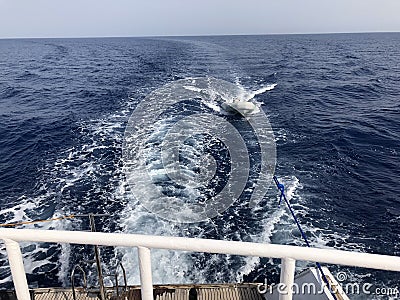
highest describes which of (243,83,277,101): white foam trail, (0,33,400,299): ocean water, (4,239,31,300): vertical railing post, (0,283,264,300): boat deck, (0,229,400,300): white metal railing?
(0,229,400,300): white metal railing

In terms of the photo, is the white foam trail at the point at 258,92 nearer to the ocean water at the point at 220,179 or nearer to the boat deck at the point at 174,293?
the ocean water at the point at 220,179

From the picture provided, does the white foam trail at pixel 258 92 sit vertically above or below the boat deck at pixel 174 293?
above

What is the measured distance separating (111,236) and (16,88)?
39.0 meters

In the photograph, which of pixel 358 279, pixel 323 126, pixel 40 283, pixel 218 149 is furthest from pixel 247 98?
pixel 40 283

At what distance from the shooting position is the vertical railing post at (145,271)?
1988 mm

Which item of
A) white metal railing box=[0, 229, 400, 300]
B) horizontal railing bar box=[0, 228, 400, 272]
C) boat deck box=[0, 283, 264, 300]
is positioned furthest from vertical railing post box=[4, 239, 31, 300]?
boat deck box=[0, 283, 264, 300]

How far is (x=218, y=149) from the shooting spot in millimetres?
16344

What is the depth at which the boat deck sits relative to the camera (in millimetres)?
4484

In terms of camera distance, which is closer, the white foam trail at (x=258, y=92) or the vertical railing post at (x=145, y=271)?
the vertical railing post at (x=145, y=271)

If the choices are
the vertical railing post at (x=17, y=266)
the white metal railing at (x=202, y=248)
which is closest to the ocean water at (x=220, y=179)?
the vertical railing post at (x=17, y=266)

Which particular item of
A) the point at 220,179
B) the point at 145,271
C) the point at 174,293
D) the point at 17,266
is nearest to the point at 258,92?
the point at 220,179

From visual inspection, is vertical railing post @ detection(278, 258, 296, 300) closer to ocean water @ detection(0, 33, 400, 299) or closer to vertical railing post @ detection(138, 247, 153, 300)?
vertical railing post @ detection(138, 247, 153, 300)

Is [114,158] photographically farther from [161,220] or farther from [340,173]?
[340,173]

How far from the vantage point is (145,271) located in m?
2.09
